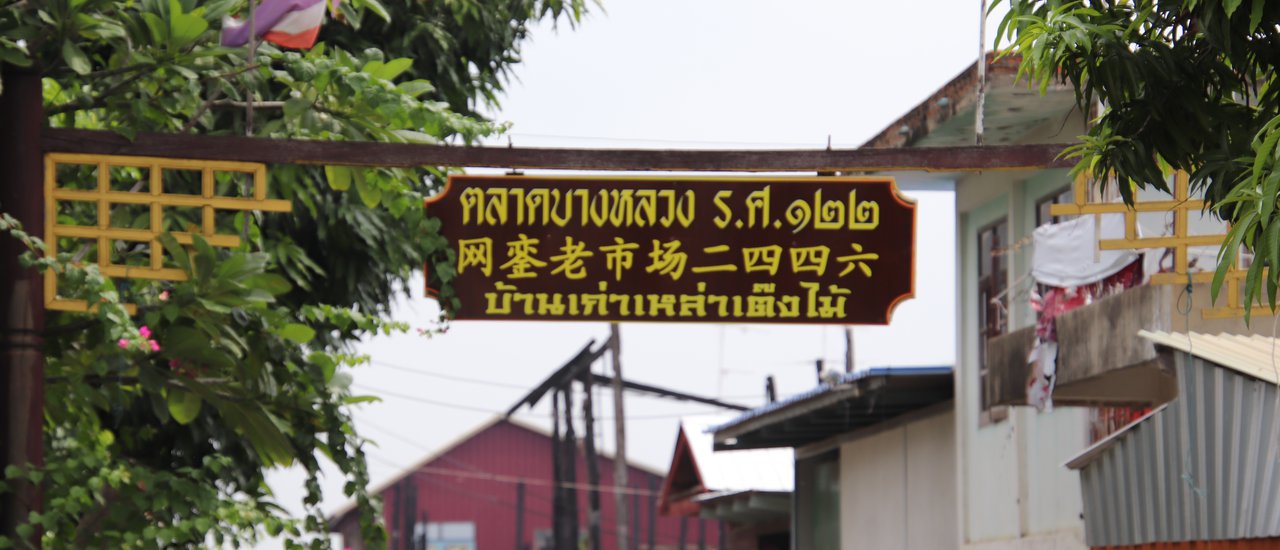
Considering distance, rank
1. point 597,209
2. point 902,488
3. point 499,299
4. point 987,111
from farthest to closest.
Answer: point 902,488, point 987,111, point 499,299, point 597,209

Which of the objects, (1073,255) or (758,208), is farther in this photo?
(1073,255)

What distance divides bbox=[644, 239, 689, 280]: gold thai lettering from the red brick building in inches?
1740

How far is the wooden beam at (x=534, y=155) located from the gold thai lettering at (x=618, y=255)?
77 centimetres

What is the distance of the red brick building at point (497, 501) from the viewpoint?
2213 inches

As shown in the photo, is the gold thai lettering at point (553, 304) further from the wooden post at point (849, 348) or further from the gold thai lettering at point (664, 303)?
the wooden post at point (849, 348)

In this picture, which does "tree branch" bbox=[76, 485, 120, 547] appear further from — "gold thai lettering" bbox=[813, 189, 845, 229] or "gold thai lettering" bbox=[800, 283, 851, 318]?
"gold thai lettering" bbox=[813, 189, 845, 229]

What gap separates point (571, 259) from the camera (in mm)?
11000

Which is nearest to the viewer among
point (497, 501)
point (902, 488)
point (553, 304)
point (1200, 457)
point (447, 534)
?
point (553, 304)

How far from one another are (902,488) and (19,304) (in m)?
13.2

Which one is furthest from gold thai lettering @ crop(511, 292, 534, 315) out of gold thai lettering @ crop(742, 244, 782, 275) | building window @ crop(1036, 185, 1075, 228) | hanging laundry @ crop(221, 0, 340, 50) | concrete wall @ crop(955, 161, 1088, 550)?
concrete wall @ crop(955, 161, 1088, 550)

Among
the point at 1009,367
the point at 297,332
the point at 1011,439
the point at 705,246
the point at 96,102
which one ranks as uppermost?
the point at 96,102

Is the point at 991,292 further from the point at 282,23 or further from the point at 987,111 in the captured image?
the point at 282,23

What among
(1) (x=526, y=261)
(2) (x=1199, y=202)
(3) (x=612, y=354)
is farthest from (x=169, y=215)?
(3) (x=612, y=354)

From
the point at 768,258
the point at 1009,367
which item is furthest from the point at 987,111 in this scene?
the point at 768,258
